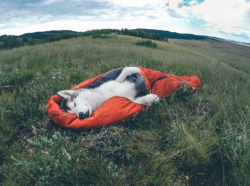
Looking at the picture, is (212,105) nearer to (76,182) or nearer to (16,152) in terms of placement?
(76,182)

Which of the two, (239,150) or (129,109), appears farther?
(129,109)

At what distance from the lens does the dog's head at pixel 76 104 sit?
2.44 meters

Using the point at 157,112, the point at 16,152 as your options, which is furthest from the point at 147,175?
the point at 16,152

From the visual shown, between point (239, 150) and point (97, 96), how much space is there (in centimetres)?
235

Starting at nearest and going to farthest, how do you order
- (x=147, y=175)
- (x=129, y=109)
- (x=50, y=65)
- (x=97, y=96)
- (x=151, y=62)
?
(x=147, y=175), (x=129, y=109), (x=97, y=96), (x=50, y=65), (x=151, y=62)

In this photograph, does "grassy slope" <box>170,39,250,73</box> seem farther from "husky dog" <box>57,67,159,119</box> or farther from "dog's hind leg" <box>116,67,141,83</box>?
"husky dog" <box>57,67,159,119</box>

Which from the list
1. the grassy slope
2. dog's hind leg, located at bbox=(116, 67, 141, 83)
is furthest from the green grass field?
the grassy slope

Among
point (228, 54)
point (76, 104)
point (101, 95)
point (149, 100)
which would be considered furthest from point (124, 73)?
point (228, 54)

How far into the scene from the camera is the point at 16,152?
197cm

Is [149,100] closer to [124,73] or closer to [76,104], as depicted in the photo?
[124,73]

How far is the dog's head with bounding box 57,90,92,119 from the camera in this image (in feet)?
8.01

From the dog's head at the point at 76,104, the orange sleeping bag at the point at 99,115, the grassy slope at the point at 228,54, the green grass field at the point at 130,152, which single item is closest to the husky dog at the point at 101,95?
the dog's head at the point at 76,104

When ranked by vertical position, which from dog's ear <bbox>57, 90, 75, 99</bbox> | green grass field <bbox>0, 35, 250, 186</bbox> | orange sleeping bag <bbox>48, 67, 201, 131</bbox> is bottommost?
green grass field <bbox>0, 35, 250, 186</bbox>

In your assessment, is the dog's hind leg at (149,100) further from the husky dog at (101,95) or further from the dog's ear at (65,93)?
the dog's ear at (65,93)
